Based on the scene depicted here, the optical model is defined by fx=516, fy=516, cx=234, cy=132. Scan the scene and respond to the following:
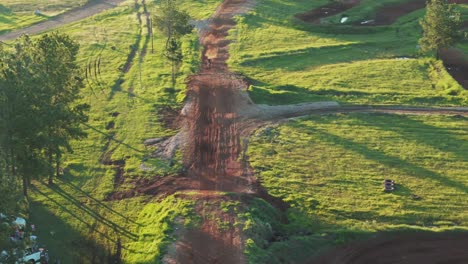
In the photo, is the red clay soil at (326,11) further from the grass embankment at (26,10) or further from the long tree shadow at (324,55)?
the grass embankment at (26,10)

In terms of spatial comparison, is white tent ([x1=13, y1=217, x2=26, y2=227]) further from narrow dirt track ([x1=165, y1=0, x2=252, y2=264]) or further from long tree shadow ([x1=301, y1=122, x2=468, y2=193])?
long tree shadow ([x1=301, y1=122, x2=468, y2=193])

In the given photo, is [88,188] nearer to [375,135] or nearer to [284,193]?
[284,193]

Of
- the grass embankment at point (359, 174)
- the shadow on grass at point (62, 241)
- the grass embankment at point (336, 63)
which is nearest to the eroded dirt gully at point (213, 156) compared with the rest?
the grass embankment at point (359, 174)

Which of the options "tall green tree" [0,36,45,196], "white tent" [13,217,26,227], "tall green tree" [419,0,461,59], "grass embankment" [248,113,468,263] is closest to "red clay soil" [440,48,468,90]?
"tall green tree" [419,0,461,59]

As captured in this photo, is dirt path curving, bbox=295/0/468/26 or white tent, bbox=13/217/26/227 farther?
dirt path curving, bbox=295/0/468/26

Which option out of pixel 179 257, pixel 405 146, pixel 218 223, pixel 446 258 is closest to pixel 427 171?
pixel 405 146
